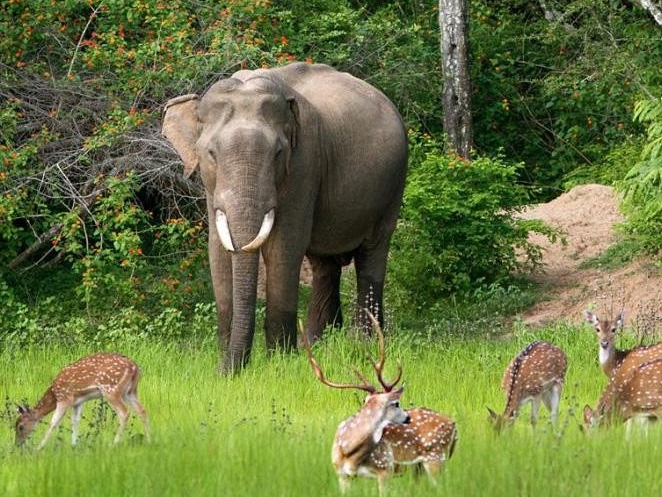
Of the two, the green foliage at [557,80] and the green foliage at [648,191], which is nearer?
the green foliage at [648,191]

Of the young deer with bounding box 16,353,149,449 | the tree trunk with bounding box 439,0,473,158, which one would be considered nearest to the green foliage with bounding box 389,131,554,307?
the tree trunk with bounding box 439,0,473,158

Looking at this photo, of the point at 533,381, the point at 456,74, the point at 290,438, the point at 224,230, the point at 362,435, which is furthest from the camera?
the point at 456,74

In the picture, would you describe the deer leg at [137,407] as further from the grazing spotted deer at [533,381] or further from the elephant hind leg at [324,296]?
the elephant hind leg at [324,296]

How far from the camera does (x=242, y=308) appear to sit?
13.1m

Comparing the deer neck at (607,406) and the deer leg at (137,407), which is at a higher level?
the deer neck at (607,406)

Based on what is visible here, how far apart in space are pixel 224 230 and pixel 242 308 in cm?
66

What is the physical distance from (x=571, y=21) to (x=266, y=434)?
708 inches

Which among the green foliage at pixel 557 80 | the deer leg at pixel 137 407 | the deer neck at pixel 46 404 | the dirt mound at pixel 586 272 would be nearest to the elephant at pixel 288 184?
the dirt mound at pixel 586 272

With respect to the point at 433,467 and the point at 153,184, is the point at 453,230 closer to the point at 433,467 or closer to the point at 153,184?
the point at 153,184

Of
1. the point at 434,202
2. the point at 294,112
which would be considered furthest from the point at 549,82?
the point at 294,112

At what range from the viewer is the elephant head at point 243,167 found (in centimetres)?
1282

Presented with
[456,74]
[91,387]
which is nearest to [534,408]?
[91,387]

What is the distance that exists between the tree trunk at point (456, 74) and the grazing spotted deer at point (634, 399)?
40.6 ft

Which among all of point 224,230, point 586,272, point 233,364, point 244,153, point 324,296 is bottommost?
point 586,272
